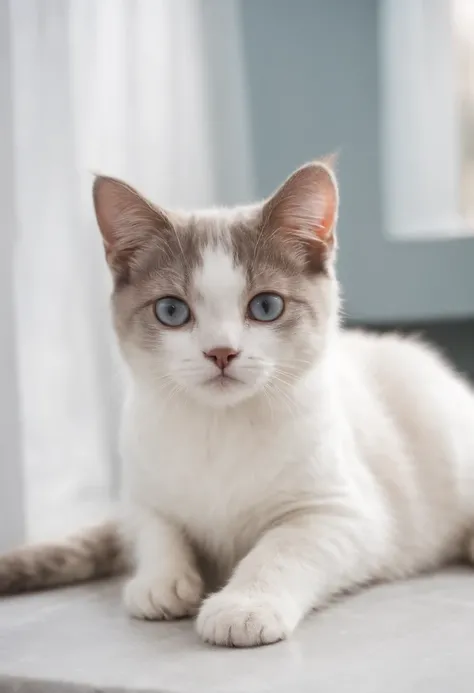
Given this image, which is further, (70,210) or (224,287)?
(70,210)

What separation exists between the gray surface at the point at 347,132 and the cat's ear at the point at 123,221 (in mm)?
1044

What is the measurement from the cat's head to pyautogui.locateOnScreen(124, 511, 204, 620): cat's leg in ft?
0.71

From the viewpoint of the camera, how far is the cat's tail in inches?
53.2

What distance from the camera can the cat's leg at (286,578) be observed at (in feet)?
3.45

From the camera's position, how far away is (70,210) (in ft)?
5.37

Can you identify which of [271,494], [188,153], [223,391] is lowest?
[271,494]

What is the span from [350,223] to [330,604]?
1.24m

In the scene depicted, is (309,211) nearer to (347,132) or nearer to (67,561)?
(67,561)

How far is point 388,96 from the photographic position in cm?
233

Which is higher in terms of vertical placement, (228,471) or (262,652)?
(228,471)

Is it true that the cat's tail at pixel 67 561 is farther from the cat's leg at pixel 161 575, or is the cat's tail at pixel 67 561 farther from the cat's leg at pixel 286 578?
A: the cat's leg at pixel 286 578

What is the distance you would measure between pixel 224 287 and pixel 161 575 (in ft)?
1.33

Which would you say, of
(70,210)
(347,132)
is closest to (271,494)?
(70,210)

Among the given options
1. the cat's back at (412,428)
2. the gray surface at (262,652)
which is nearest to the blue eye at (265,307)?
the cat's back at (412,428)
